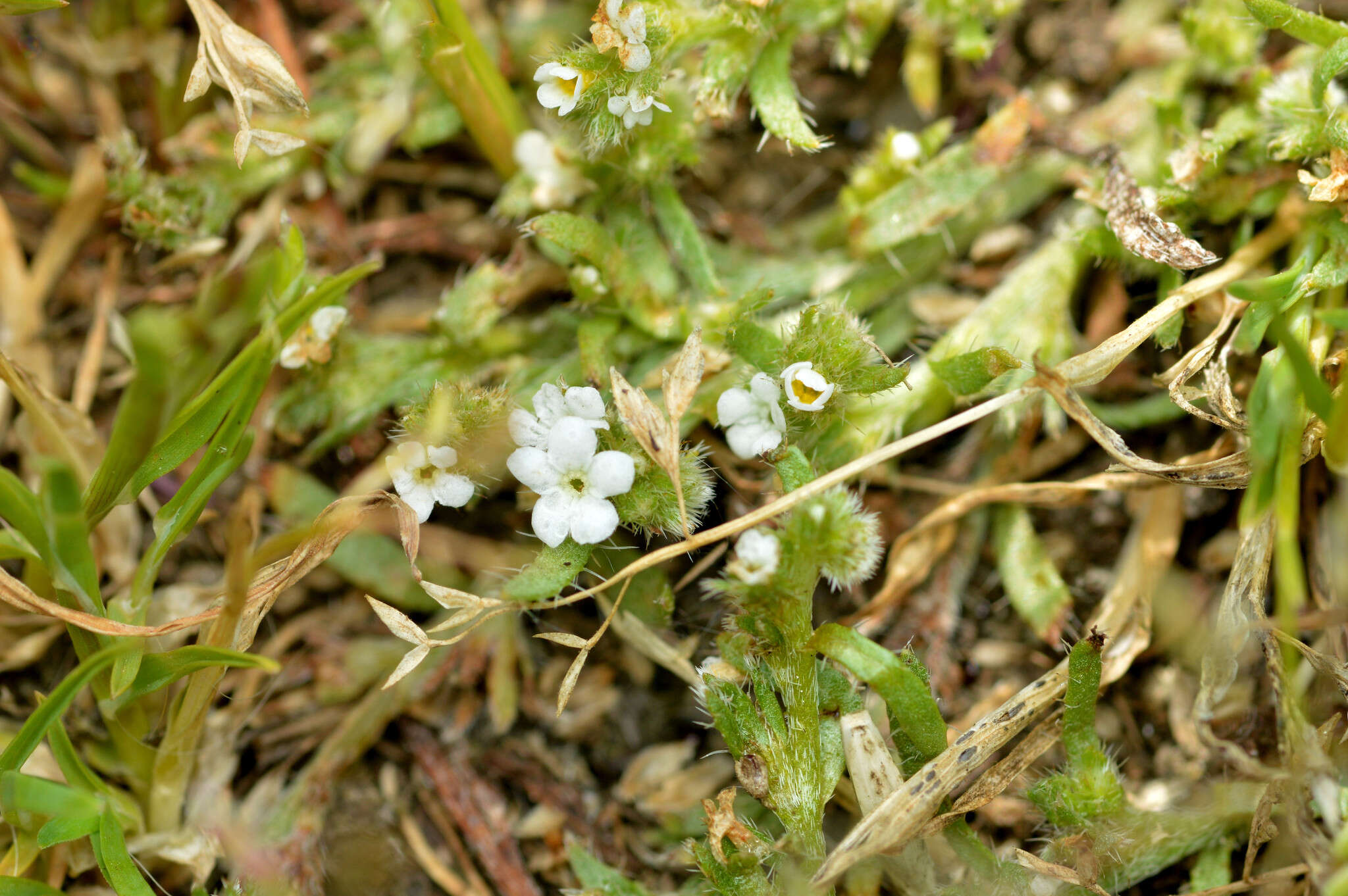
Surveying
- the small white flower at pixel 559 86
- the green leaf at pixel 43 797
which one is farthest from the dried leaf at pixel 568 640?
the small white flower at pixel 559 86

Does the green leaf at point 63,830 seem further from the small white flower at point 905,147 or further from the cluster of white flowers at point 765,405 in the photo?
the small white flower at point 905,147

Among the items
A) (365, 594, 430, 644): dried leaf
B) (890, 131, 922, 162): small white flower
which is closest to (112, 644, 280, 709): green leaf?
(365, 594, 430, 644): dried leaf

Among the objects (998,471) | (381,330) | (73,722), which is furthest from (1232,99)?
(73,722)

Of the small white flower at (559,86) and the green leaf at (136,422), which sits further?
the small white flower at (559,86)

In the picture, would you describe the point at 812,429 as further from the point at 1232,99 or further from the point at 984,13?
the point at 1232,99

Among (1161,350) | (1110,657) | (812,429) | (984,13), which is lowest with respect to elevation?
(1110,657)

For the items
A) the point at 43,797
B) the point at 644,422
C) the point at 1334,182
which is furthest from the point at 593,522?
the point at 1334,182
